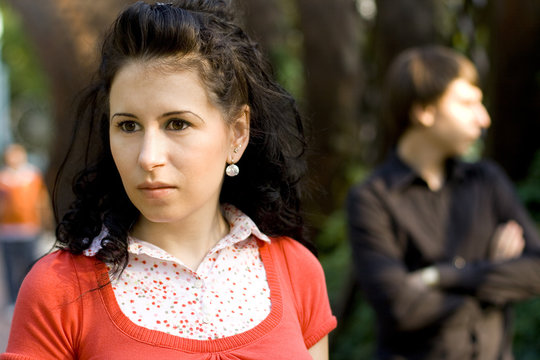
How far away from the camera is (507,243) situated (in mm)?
3264

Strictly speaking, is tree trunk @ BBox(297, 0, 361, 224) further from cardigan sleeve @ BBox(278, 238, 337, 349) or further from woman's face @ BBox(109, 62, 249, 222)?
woman's face @ BBox(109, 62, 249, 222)

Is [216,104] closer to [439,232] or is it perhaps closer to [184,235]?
[184,235]

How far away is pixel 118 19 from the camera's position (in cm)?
195

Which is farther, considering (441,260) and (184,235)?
(441,260)

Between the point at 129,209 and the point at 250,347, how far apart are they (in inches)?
21.6

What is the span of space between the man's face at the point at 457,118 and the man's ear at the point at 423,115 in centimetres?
1

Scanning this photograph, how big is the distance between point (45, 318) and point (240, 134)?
2.51ft

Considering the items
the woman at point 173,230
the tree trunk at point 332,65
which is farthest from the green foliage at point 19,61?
the woman at point 173,230

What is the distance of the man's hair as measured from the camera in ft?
11.1

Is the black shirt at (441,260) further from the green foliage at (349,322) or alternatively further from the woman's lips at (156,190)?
the green foliage at (349,322)

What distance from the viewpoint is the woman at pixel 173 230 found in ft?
5.90

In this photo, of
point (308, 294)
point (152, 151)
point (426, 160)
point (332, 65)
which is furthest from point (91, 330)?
point (332, 65)

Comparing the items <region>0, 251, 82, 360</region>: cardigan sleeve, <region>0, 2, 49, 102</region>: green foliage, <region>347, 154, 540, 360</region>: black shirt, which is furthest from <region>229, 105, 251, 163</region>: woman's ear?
<region>0, 2, 49, 102</region>: green foliage

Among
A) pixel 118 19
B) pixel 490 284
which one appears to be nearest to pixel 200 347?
pixel 118 19
